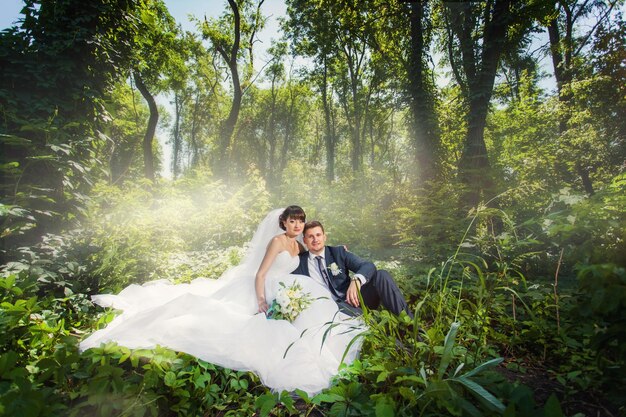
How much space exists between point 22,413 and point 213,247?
7.85m

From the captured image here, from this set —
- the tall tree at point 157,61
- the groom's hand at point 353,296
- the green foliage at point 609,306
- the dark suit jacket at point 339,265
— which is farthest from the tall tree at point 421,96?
the tall tree at point 157,61

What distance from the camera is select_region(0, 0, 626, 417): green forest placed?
1.79 m

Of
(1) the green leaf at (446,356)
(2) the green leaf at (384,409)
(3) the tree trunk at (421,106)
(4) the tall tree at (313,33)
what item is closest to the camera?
(2) the green leaf at (384,409)

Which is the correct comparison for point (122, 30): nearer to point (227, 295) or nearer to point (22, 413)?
point (227, 295)

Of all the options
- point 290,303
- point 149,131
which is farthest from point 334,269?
point 149,131

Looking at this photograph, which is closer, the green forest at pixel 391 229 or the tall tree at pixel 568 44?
the green forest at pixel 391 229

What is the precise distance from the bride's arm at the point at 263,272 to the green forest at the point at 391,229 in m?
0.87

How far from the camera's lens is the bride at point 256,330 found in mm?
2344

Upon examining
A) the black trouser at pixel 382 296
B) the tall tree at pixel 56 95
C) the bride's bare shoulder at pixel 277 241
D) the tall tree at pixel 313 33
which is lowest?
the black trouser at pixel 382 296

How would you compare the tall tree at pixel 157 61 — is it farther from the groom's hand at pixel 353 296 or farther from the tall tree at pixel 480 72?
the groom's hand at pixel 353 296

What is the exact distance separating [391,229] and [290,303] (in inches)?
280

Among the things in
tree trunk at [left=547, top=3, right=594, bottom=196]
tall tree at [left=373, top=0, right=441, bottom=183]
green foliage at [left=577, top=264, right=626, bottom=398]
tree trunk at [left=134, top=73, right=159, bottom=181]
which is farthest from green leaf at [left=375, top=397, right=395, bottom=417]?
tree trunk at [left=134, top=73, right=159, bottom=181]

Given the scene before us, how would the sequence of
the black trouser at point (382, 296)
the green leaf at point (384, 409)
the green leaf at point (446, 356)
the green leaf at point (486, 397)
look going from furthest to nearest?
the black trouser at point (382, 296), the green leaf at point (446, 356), the green leaf at point (384, 409), the green leaf at point (486, 397)

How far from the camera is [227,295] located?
12.1ft
